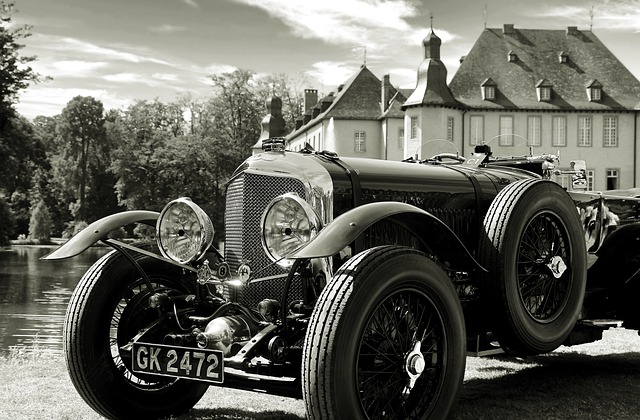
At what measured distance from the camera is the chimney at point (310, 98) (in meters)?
71.8

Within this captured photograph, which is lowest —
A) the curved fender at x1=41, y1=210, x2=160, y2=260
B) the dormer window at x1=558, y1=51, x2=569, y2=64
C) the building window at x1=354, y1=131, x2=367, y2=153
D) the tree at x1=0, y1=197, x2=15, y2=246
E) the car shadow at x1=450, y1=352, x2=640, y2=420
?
the tree at x1=0, y1=197, x2=15, y2=246

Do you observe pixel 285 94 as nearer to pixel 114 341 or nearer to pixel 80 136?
pixel 80 136

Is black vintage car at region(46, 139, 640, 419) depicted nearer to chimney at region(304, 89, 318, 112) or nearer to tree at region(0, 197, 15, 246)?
tree at region(0, 197, 15, 246)

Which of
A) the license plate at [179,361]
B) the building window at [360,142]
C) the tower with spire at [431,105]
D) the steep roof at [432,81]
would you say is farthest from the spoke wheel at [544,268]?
the building window at [360,142]

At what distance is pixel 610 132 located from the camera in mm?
51562

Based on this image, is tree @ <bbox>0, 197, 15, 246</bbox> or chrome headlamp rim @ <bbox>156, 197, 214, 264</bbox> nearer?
chrome headlamp rim @ <bbox>156, 197, 214, 264</bbox>

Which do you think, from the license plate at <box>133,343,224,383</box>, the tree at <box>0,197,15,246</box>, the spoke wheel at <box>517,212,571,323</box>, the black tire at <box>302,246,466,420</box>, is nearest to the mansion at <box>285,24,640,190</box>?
the tree at <box>0,197,15,246</box>

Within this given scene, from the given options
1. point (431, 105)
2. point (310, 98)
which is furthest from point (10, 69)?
point (310, 98)

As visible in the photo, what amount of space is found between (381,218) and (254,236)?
1.10 m

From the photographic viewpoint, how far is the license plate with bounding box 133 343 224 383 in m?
3.90

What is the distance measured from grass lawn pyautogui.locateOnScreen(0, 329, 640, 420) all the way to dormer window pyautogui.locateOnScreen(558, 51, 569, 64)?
49.2 m

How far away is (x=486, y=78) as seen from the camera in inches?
2016

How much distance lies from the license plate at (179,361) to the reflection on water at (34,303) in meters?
6.91

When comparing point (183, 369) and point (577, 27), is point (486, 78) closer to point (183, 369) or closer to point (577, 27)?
point (577, 27)
